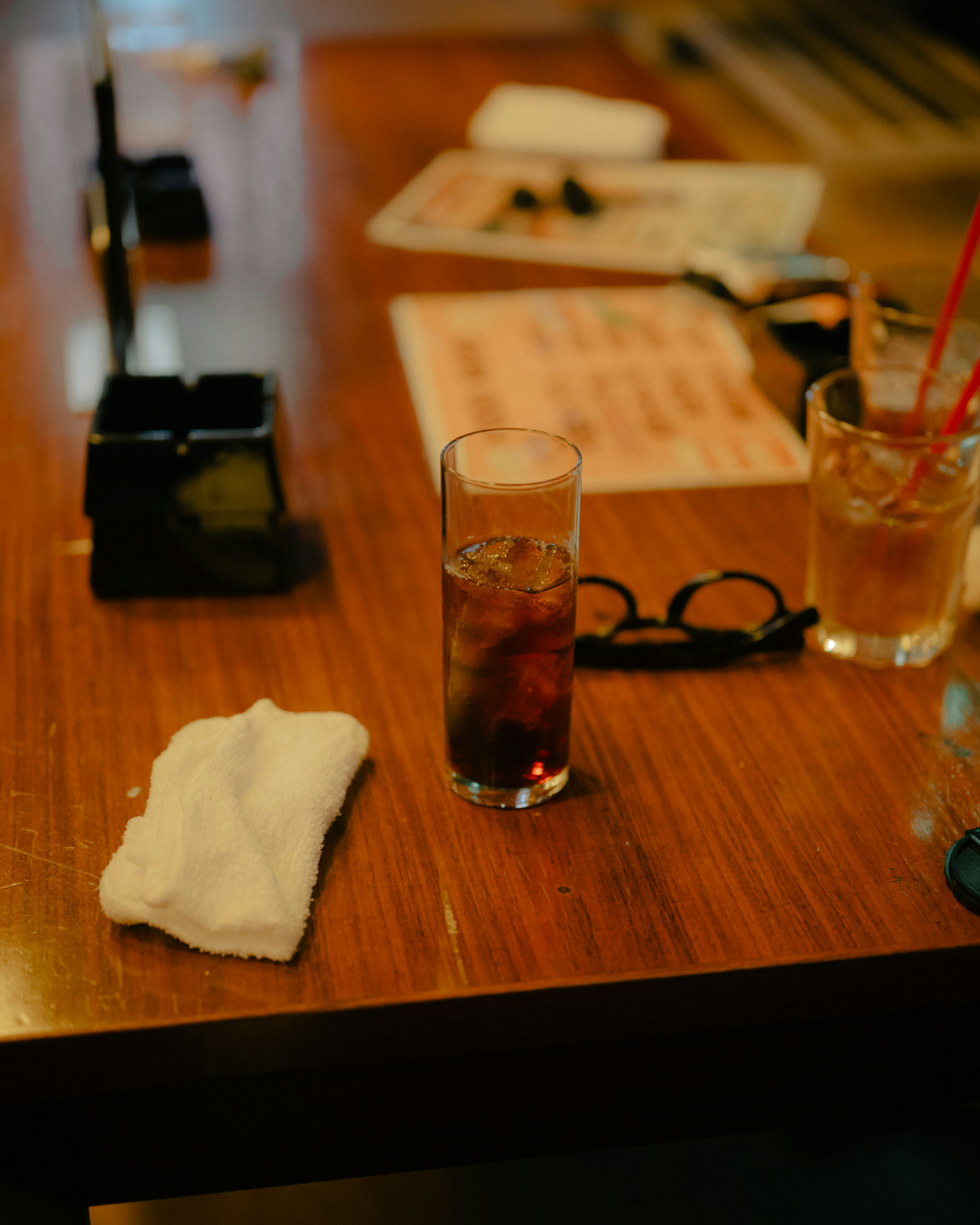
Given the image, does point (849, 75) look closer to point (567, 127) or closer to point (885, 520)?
point (567, 127)

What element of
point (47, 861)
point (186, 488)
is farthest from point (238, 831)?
point (186, 488)

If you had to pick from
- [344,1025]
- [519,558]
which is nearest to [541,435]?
[519,558]

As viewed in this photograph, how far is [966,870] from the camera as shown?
0.60 metres

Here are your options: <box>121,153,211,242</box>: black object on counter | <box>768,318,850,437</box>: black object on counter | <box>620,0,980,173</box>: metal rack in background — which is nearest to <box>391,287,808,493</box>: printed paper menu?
<box>768,318,850,437</box>: black object on counter

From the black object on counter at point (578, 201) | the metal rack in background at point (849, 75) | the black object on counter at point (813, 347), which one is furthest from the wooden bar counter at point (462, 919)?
the metal rack in background at point (849, 75)

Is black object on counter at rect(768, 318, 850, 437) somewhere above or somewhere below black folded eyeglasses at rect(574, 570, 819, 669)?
above

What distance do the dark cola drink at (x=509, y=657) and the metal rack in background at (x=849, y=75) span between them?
3.18m

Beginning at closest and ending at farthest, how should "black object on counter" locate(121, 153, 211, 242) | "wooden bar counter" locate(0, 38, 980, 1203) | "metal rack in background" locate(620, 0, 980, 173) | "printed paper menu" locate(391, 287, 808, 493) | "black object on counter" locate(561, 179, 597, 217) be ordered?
"wooden bar counter" locate(0, 38, 980, 1203) → "printed paper menu" locate(391, 287, 808, 493) → "black object on counter" locate(121, 153, 211, 242) → "black object on counter" locate(561, 179, 597, 217) → "metal rack in background" locate(620, 0, 980, 173)

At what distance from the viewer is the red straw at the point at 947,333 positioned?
70 centimetres

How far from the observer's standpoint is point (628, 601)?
774 mm

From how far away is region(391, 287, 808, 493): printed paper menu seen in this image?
41.1 inches

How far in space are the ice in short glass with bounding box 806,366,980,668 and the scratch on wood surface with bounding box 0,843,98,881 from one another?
1.63 feet

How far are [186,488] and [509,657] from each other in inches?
12.1

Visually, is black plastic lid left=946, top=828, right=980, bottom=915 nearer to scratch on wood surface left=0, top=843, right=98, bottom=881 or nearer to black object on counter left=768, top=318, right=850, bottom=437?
scratch on wood surface left=0, top=843, right=98, bottom=881
